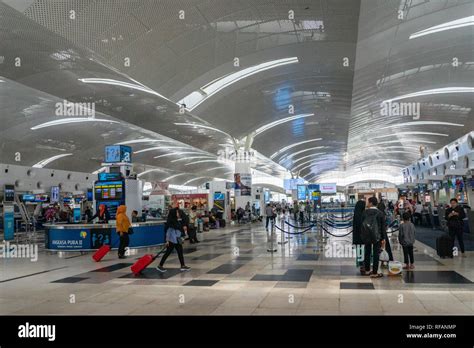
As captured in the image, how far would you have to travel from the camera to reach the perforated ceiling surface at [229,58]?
40.8ft

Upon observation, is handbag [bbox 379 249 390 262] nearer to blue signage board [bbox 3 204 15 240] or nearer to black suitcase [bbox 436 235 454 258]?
black suitcase [bbox 436 235 454 258]

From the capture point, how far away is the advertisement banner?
32.9 m

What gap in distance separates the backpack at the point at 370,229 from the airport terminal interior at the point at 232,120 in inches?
0.8

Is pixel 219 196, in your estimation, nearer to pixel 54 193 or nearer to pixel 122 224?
pixel 54 193

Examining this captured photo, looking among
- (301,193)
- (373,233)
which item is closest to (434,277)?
(373,233)

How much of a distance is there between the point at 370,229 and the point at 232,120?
19110 mm

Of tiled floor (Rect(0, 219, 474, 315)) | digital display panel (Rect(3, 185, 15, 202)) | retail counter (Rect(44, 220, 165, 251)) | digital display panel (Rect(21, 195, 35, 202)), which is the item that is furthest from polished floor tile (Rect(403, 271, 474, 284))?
digital display panel (Rect(21, 195, 35, 202))

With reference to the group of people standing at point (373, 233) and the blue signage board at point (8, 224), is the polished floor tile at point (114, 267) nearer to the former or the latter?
the group of people standing at point (373, 233)

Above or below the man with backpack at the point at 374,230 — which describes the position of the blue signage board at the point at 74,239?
below

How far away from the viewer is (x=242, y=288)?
8.29 meters

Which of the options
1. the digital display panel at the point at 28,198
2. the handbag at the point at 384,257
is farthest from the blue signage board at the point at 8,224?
the handbag at the point at 384,257

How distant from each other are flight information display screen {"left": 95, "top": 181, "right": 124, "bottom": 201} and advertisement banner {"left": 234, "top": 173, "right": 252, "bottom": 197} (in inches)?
650
